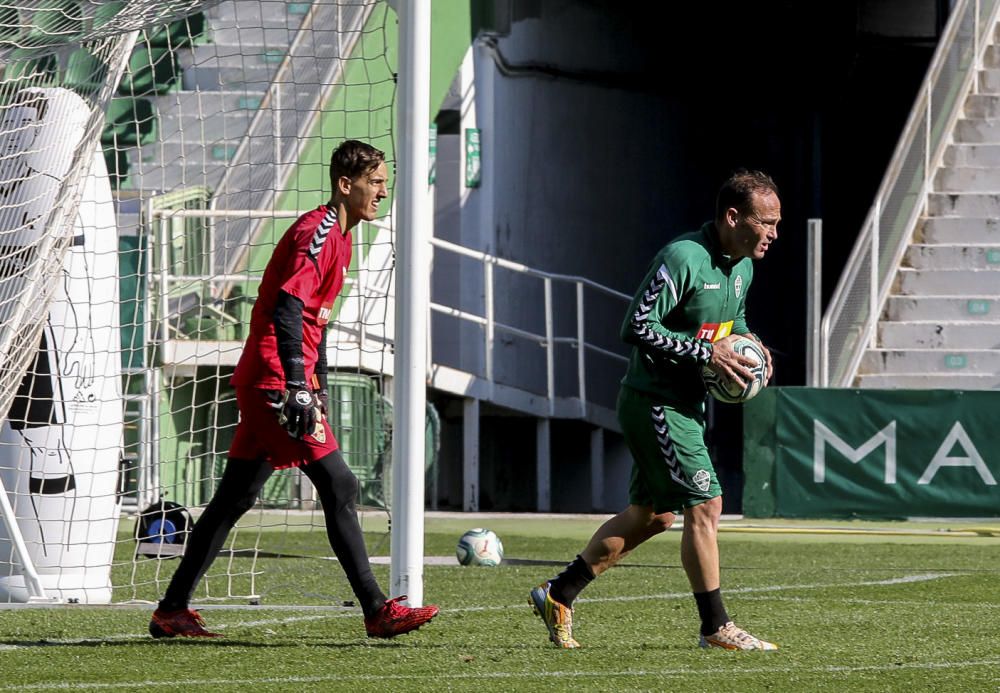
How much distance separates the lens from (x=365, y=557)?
699 centimetres

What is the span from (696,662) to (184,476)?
302 inches

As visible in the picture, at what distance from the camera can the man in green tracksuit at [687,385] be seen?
6676 mm

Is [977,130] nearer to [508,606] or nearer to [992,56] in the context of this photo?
[992,56]

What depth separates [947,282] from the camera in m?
19.4

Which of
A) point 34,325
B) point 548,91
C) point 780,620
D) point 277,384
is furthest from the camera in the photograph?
point 548,91

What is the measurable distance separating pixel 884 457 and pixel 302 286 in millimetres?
9012

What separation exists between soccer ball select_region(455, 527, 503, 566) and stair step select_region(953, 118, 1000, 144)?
37.2ft

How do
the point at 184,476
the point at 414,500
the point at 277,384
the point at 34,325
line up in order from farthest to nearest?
the point at 184,476 → the point at 34,325 → the point at 414,500 → the point at 277,384

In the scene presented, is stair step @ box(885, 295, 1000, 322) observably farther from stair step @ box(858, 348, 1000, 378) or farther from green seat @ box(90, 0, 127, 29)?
green seat @ box(90, 0, 127, 29)

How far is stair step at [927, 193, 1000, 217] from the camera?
65.8ft

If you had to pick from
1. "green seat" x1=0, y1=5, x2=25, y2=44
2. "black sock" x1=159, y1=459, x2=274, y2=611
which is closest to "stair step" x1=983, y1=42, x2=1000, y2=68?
"green seat" x1=0, y1=5, x2=25, y2=44

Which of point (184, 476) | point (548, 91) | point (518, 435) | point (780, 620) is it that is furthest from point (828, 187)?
point (780, 620)

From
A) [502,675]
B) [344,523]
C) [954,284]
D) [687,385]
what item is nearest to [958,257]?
[954,284]

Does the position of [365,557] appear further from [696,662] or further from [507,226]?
[507,226]
